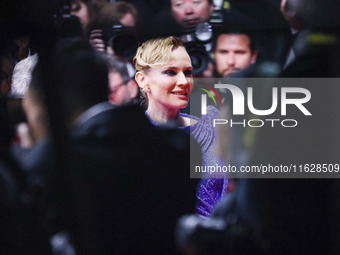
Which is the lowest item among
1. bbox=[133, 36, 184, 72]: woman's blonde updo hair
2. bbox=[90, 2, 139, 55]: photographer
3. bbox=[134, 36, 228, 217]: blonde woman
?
bbox=[134, 36, 228, 217]: blonde woman

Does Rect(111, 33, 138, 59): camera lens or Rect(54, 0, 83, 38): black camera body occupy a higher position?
Rect(54, 0, 83, 38): black camera body

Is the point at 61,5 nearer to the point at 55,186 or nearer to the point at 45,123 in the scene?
the point at 45,123

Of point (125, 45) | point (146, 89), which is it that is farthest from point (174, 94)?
point (125, 45)

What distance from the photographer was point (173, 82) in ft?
9.81

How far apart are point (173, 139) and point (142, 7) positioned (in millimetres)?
929

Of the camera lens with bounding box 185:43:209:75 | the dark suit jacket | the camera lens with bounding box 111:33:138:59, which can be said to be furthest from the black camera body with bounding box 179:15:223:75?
the dark suit jacket

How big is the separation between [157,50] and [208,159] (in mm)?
824

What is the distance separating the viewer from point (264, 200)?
3043 millimetres

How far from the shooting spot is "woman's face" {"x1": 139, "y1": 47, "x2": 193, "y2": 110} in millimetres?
2982

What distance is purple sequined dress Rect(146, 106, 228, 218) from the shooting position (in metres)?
3.02

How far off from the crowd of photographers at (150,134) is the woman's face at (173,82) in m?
0.09

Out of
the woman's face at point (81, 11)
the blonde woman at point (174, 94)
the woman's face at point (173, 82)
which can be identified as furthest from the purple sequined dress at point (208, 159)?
the woman's face at point (81, 11)

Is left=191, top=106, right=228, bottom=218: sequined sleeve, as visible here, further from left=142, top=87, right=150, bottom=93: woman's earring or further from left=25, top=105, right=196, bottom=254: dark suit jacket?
left=142, top=87, right=150, bottom=93: woman's earring

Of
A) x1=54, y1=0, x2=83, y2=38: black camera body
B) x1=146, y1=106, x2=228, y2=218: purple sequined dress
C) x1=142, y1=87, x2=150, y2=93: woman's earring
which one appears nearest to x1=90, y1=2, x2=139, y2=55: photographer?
x1=54, y1=0, x2=83, y2=38: black camera body
